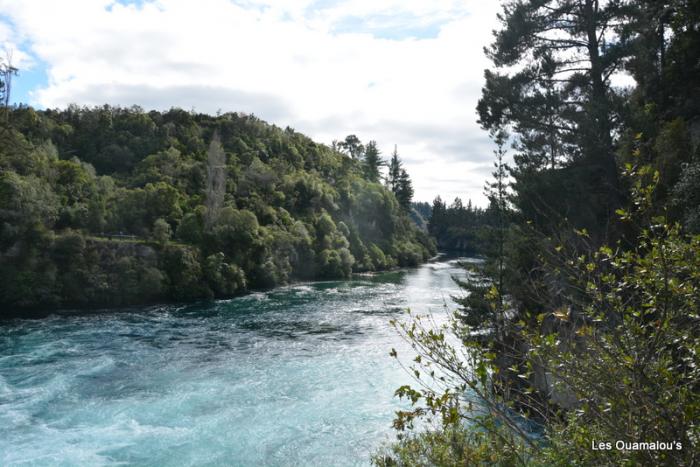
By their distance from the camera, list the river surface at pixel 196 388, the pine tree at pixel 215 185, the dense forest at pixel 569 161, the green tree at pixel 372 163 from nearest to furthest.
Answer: the dense forest at pixel 569 161, the river surface at pixel 196 388, the pine tree at pixel 215 185, the green tree at pixel 372 163

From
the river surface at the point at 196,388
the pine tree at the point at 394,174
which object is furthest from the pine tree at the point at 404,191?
the river surface at the point at 196,388

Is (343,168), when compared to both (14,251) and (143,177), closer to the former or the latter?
(143,177)

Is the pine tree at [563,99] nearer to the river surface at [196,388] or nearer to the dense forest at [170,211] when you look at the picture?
the river surface at [196,388]

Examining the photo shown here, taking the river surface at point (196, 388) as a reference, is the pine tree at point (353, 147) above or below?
above

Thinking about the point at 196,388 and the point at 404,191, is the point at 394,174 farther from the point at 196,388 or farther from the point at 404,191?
the point at 196,388

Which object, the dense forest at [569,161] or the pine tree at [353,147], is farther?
the pine tree at [353,147]

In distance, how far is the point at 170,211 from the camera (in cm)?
4034

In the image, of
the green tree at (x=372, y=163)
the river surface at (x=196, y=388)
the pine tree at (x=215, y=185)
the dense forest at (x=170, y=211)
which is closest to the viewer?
the river surface at (x=196, y=388)

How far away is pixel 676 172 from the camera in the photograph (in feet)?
37.2

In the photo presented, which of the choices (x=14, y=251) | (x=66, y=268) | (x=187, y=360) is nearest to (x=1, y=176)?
(x=14, y=251)

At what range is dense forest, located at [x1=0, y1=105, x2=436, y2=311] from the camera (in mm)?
28578

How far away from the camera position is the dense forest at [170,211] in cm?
2858

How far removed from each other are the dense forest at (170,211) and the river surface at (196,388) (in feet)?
12.6

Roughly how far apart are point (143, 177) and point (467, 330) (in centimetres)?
5093
